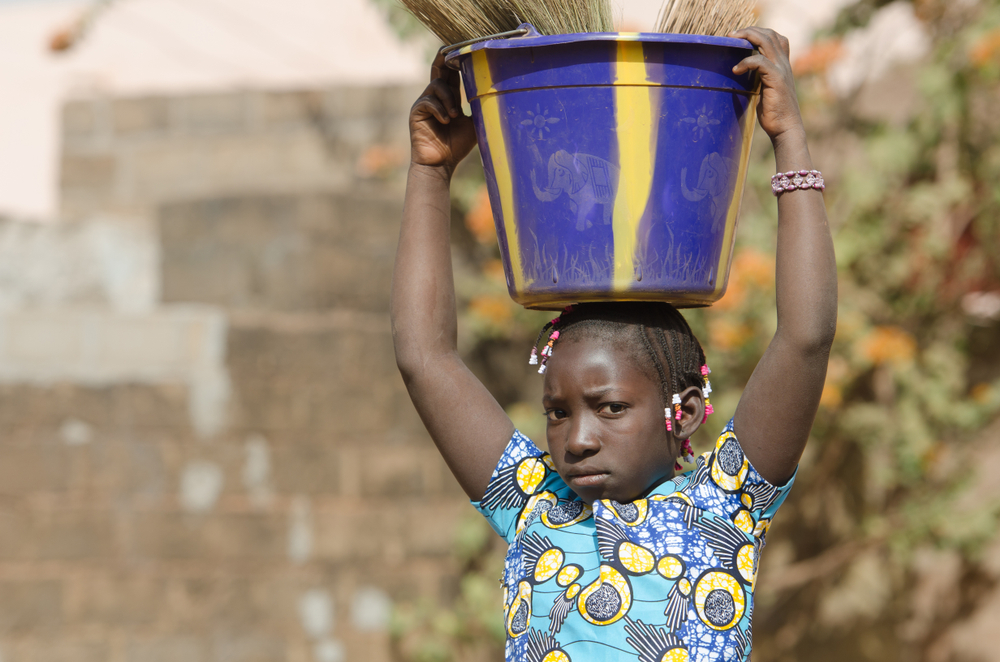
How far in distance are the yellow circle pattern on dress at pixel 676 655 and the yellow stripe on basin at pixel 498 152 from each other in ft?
2.03

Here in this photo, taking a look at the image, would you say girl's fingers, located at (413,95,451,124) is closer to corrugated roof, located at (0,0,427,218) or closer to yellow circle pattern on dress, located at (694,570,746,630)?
yellow circle pattern on dress, located at (694,570,746,630)

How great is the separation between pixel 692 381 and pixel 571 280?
1.04ft

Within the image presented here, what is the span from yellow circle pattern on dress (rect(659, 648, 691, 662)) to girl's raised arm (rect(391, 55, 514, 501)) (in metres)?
0.44

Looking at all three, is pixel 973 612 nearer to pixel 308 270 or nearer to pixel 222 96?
pixel 308 270

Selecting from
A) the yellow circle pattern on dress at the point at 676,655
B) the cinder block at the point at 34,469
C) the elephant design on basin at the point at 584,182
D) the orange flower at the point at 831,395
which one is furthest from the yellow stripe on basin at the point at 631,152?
the cinder block at the point at 34,469

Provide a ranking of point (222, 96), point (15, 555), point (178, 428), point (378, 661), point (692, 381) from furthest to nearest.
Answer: point (222, 96)
point (378, 661)
point (178, 428)
point (15, 555)
point (692, 381)

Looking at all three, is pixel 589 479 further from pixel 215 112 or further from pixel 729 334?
pixel 215 112

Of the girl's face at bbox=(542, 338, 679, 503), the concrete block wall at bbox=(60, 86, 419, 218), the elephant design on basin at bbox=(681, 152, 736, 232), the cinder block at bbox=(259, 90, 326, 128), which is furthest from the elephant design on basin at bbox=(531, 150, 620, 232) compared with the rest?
the cinder block at bbox=(259, 90, 326, 128)

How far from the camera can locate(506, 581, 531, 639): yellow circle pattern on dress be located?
5.86 feet

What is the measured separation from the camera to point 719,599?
5.64 feet

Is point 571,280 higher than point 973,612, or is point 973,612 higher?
point 571,280

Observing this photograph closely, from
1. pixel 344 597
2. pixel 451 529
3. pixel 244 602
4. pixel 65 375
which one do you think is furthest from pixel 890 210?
pixel 65 375

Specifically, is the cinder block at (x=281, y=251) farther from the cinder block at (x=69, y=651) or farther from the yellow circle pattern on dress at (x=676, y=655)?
the yellow circle pattern on dress at (x=676, y=655)

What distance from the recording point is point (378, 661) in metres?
4.71
